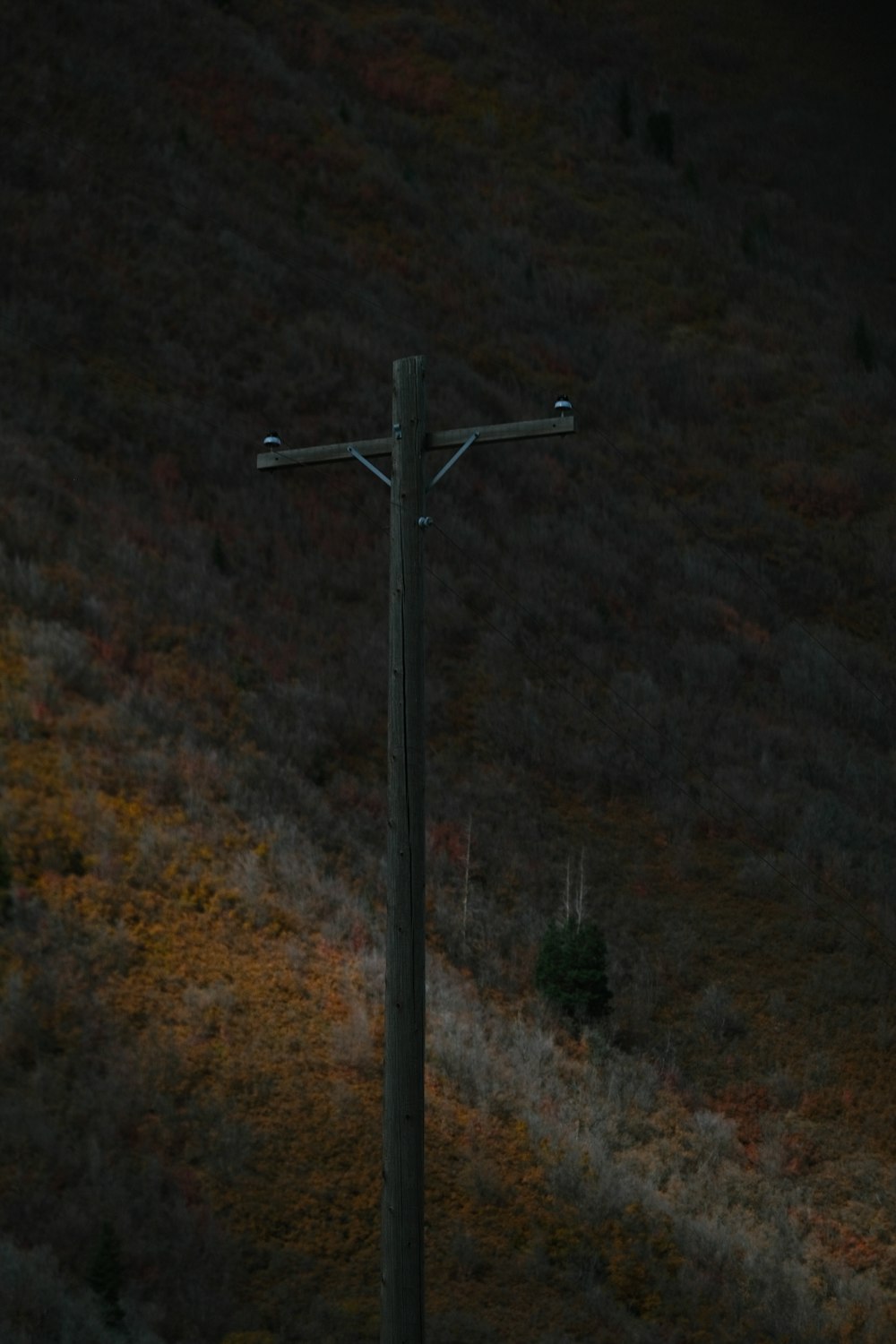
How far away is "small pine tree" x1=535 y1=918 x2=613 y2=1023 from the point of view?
16.7 metres

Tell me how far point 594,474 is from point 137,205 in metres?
13.0

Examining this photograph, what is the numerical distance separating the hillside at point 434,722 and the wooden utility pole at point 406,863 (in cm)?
380

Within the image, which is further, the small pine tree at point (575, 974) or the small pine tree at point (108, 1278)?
the small pine tree at point (575, 974)

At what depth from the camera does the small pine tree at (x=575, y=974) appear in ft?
54.9

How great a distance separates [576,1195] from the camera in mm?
13438

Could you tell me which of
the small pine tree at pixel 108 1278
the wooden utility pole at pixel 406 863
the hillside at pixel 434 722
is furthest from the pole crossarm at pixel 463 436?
the hillside at pixel 434 722

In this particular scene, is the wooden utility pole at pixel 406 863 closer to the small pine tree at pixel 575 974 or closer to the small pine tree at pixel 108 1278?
the small pine tree at pixel 108 1278

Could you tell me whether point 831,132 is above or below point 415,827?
above

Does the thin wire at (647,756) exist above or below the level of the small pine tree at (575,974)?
above

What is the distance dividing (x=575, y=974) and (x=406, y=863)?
380 inches

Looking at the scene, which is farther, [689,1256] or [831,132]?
[831,132]

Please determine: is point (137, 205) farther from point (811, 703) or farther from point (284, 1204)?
point (284, 1204)

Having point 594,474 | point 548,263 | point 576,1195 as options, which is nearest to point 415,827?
point 576,1195

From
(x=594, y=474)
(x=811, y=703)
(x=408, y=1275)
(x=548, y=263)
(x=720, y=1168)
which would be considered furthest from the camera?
(x=548, y=263)
